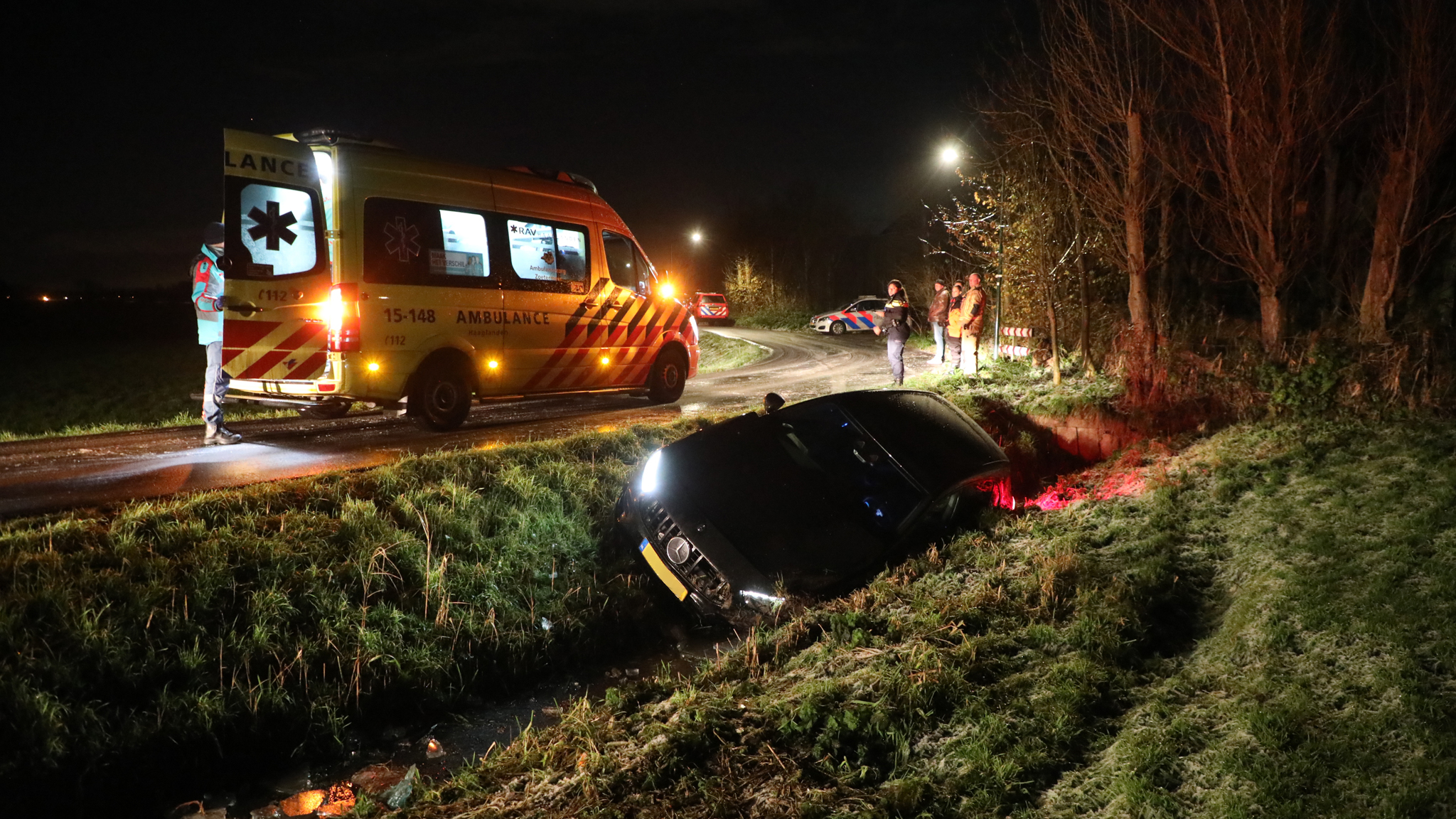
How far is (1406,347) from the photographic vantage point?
881 cm

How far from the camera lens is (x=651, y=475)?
6145 mm

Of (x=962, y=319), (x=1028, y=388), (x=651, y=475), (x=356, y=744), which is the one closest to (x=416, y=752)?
(x=356, y=744)

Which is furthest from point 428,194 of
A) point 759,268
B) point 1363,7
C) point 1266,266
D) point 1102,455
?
point 759,268

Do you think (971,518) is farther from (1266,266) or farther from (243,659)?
(1266,266)

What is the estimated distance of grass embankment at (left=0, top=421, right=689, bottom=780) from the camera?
4352mm

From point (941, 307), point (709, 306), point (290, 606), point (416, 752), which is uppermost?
point (709, 306)

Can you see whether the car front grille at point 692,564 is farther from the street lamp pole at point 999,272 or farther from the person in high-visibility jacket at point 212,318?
the street lamp pole at point 999,272

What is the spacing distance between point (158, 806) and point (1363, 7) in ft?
41.9

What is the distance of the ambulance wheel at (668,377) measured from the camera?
11492 millimetres

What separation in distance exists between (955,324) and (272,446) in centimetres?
988

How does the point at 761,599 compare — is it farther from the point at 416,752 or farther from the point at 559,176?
the point at 559,176

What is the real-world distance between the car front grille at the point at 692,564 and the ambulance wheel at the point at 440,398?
12.2 feet

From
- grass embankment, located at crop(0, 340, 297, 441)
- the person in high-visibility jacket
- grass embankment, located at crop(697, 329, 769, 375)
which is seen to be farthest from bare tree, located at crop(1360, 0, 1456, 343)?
grass embankment, located at crop(0, 340, 297, 441)

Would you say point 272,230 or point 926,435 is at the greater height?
point 272,230
